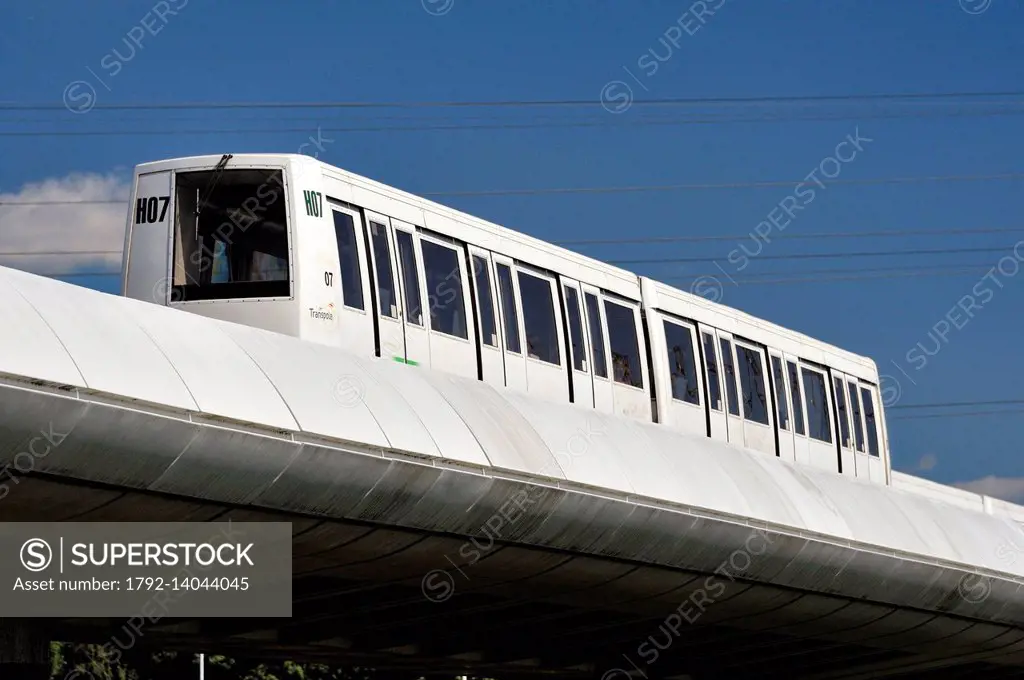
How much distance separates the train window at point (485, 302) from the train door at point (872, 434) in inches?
571

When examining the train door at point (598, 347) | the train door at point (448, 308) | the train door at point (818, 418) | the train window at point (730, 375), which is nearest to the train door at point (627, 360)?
the train door at point (598, 347)

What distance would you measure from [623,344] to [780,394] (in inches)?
241

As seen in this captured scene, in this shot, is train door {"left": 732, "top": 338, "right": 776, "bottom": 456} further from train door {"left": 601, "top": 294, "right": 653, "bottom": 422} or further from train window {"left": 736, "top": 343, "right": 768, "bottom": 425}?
train door {"left": 601, "top": 294, "right": 653, "bottom": 422}

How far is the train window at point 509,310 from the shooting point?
24016 millimetres

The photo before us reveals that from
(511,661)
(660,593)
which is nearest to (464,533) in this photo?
(660,593)

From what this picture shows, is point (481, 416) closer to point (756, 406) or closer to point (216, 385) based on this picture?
point (216, 385)

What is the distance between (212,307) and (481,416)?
4.48 meters

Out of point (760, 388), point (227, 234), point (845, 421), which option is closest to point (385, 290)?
point (227, 234)

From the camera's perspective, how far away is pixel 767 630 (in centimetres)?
2939

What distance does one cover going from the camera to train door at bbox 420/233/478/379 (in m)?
22.3
